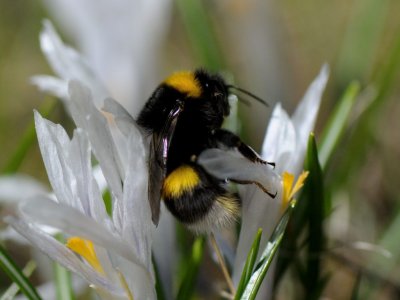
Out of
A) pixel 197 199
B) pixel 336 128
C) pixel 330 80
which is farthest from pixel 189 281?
pixel 330 80

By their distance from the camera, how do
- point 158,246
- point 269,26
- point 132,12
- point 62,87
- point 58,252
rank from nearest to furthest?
point 58,252
point 62,87
point 158,246
point 132,12
point 269,26

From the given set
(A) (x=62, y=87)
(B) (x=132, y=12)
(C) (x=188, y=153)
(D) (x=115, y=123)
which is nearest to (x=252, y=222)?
(C) (x=188, y=153)

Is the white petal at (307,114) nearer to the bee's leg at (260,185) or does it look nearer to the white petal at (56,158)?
the bee's leg at (260,185)

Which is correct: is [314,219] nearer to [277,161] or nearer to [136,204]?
[277,161]

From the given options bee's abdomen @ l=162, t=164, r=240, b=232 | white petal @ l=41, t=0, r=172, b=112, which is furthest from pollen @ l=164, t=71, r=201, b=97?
white petal @ l=41, t=0, r=172, b=112

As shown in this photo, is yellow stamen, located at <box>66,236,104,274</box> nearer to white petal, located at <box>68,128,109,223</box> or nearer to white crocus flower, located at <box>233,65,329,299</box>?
white petal, located at <box>68,128,109,223</box>

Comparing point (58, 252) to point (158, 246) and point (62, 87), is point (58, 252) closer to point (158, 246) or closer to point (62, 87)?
point (62, 87)
